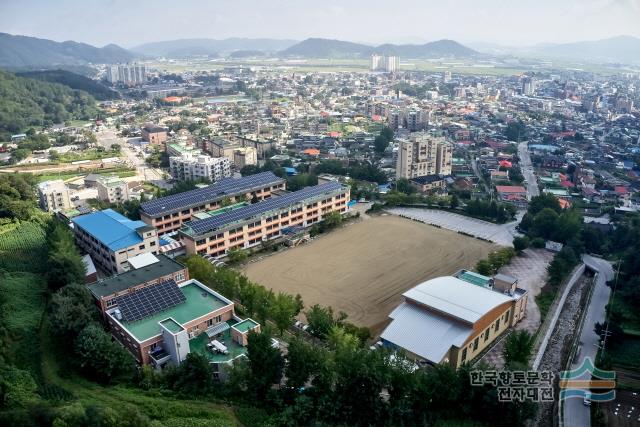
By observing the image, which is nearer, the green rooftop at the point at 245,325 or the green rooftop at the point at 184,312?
the green rooftop at the point at 184,312

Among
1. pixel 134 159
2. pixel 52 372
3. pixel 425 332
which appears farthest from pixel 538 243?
pixel 134 159

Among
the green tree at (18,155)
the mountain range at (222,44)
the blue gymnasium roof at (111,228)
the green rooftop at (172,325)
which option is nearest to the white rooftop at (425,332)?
the green rooftop at (172,325)

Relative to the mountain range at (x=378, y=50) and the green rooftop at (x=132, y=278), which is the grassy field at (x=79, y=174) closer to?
the green rooftop at (x=132, y=278)

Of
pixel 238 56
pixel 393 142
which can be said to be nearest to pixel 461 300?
pixel 393 142

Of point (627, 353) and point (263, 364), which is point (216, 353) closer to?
point (263, 364)

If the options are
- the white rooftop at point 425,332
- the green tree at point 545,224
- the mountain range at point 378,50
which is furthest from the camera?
the mountain range at point 378,50

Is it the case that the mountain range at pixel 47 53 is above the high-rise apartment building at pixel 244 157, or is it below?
above

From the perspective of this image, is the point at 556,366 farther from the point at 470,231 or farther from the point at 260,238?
the point at 260,238
